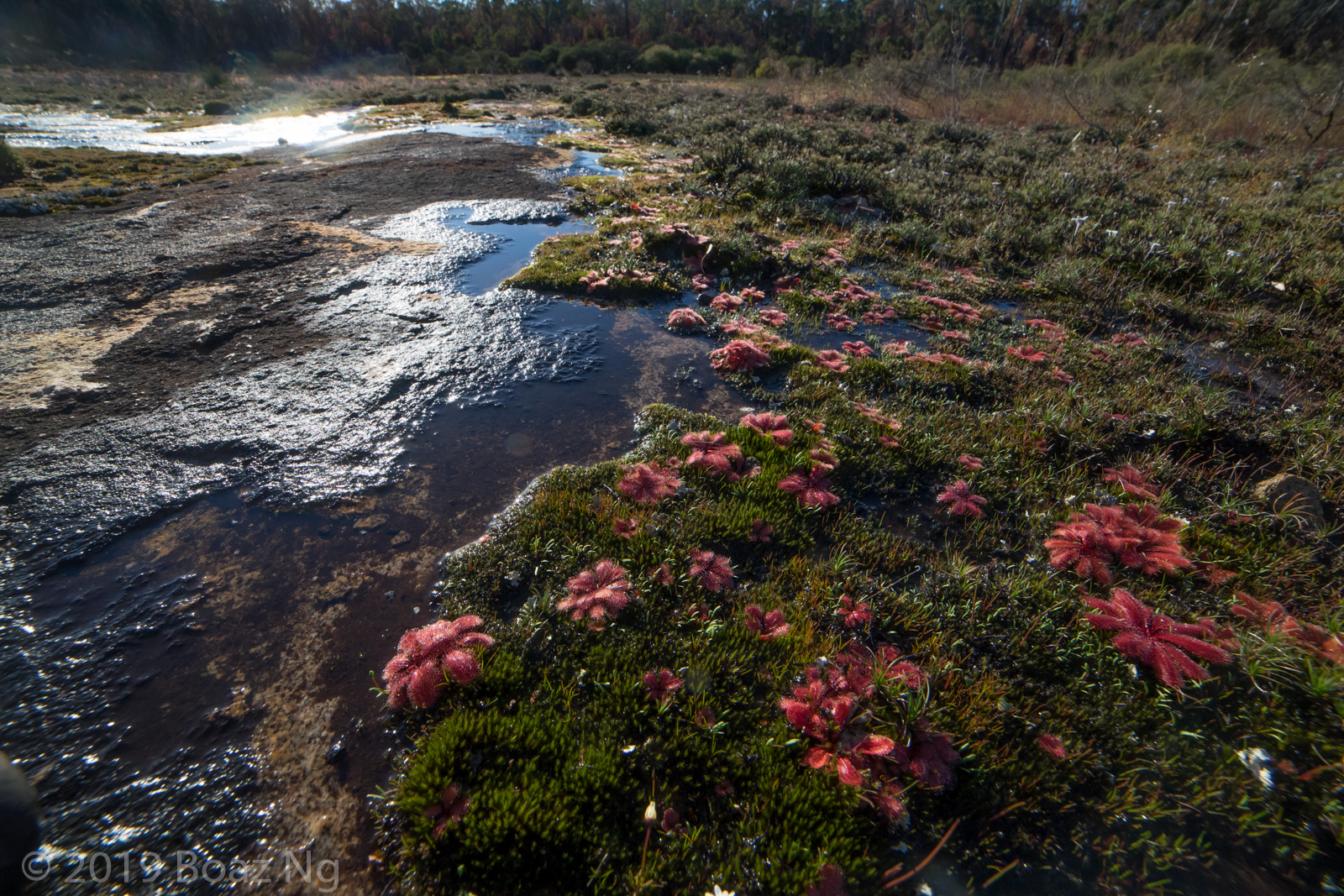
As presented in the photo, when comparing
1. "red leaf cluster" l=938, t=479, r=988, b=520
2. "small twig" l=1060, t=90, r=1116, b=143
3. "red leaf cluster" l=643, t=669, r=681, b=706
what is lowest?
"red leaf cluster" l=643, t=669, r=681, b=706

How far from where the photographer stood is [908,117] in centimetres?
1898

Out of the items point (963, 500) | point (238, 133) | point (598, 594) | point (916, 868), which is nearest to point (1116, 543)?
point (963, 500)

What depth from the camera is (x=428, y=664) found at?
8.77 feet

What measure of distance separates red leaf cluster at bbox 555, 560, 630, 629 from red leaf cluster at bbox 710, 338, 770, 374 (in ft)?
10.1

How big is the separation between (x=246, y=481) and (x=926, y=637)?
197 inches

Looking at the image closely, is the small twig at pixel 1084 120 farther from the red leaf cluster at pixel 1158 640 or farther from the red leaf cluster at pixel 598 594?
the red leaf cluster at pixel 598 594

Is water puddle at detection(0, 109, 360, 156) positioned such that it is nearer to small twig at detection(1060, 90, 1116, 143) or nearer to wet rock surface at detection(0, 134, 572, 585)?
wet rock surface at detection(0, 134, 572, 585)

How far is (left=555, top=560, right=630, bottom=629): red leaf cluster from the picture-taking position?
3029 millimetres

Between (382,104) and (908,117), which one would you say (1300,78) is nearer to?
(908,117)

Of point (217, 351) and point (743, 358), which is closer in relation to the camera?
point (217, 351)

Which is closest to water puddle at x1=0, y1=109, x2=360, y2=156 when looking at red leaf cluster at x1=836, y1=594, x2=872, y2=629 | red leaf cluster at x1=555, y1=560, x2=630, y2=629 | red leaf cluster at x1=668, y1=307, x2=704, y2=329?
red leaf cluster at x1=668, y1=307, x2=704, y2=329

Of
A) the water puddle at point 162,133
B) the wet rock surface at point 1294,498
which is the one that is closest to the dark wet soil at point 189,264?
the water puddle at point 162,133

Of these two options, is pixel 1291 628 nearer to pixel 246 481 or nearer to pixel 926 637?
pixel 926 637

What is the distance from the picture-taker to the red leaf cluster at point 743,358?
560cm
